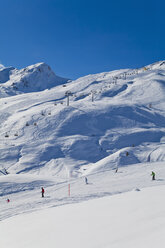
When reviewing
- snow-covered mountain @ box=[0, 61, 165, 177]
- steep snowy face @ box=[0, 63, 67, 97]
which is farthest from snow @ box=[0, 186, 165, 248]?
steep snowy face @ box=[0, 63, 67, 97]

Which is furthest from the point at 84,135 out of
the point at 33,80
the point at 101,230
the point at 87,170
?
the point at 33,80

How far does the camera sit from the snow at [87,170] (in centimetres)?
552

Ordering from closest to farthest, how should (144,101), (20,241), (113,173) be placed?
(20,241)
(113,173)
(144,101)

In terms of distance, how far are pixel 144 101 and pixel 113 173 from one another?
2825 cm

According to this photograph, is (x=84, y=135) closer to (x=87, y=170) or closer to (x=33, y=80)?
(x=87, y=170)

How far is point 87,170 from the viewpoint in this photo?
21516mm

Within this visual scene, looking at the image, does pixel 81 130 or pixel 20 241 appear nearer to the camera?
pixel 20 241

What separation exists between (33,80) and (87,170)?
83.5 m

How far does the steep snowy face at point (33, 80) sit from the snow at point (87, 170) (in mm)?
43768

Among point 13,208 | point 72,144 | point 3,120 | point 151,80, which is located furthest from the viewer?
point 151,80

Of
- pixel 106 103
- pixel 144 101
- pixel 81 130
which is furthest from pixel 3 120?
pixel 144 101

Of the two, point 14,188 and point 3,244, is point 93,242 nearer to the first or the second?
point 3,244

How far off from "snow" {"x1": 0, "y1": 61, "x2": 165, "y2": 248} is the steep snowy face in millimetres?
43768

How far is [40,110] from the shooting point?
38531mm
